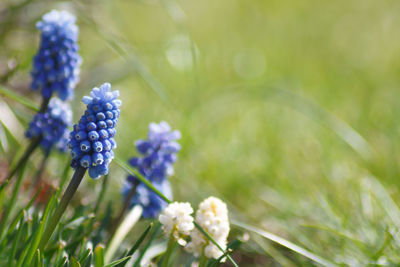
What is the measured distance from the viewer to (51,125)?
2.47 meters

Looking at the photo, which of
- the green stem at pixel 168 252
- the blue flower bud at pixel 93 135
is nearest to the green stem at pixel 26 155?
the blue flower bud at pixel 93 135

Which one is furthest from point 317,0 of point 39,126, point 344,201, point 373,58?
point 39,126

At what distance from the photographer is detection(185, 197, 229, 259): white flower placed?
204cm

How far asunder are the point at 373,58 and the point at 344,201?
3623 mm

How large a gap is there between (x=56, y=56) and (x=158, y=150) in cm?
74

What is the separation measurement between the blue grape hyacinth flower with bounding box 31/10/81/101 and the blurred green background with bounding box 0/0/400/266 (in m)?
0.60

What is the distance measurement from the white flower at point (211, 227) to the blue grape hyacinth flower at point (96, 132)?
20.4 inches

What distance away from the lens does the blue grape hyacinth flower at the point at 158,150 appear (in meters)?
2.39

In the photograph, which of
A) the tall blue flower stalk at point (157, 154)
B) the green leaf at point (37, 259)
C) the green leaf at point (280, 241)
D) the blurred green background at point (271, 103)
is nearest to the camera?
the green leaf at point (37, 259)

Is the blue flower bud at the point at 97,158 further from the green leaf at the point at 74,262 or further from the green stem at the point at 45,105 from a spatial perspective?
the green stem at the point at 45,105

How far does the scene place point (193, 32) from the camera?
269 inches

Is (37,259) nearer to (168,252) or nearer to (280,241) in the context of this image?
(168,252)

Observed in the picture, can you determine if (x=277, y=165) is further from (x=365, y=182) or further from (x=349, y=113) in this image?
(x=349, y=113)

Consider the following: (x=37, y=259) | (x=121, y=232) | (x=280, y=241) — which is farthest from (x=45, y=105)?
(x=280, y=241)
